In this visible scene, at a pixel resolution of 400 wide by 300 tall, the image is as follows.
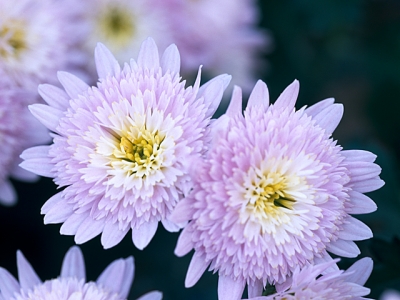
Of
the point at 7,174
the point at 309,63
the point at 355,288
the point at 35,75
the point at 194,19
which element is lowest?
the point at 355,288

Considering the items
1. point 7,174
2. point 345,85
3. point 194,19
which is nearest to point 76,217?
point 7,174

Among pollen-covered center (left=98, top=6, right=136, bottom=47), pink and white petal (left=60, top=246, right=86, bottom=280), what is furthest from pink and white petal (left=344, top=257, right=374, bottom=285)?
pollen-covered center (left=98, top=6, right=136, bottom=47)

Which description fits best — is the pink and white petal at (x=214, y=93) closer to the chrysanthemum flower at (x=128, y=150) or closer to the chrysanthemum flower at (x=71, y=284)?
the chrysanthemum flower at (x=128, y=150)

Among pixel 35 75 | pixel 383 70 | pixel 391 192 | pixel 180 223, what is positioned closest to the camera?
pixel 180 223

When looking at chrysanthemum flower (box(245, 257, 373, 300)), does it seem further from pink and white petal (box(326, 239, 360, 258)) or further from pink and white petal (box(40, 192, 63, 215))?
pink and white petal (box(40, 192, 63, 215))

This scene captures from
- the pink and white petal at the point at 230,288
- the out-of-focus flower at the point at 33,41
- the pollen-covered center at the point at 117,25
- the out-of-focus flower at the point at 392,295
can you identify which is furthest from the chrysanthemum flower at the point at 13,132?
the out-of-focus flower at the point at 392,295

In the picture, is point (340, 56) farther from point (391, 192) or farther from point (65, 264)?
point (65, 264)
